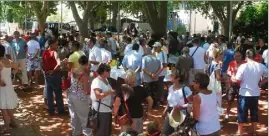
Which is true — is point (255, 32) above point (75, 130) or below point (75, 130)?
above

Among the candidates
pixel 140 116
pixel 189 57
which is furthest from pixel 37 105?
pixel 140 116

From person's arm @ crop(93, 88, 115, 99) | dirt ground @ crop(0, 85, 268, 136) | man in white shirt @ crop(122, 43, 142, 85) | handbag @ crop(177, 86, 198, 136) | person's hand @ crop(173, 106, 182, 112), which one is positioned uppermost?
man in white shirt @ crop(122, 43, 142, 85)

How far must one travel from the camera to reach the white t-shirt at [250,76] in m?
6.69

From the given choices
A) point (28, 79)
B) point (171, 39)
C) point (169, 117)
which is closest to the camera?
point (169, 117)

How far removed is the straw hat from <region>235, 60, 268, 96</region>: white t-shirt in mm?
1951

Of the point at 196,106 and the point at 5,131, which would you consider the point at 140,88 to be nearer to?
the point at 196,106

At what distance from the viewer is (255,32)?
2367cm

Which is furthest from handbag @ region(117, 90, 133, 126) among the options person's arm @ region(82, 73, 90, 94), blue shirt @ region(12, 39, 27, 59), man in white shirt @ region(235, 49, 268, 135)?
blue shirt @ region(12, 39, 27, 59)

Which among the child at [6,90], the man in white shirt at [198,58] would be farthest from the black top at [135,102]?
the man in white shirt at [198,58]

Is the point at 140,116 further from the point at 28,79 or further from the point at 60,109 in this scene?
the point at 28,79

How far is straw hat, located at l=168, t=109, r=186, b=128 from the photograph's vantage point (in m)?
5.22

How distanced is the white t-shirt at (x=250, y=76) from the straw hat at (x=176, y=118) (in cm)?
195

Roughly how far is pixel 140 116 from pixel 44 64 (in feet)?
10.7

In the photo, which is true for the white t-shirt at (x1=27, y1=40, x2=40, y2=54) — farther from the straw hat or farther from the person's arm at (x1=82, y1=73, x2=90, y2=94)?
the straw hat
